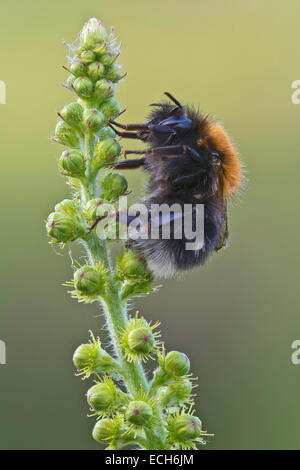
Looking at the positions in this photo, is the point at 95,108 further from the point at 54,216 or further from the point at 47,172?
the point at 47,172

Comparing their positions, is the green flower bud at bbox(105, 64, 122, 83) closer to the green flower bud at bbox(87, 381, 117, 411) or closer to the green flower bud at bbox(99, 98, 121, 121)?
the green flower bud at bbox(99, 98, 121, 121)

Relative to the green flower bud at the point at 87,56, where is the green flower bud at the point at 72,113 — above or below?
below

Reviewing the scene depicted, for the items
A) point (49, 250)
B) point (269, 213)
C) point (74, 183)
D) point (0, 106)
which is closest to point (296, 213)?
point (269, 213)

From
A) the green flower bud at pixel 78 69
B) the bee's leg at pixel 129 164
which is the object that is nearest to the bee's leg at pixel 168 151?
the bee's leg at pixel 129 164

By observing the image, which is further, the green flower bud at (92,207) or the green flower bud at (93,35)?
the green flower bud at (93,35)

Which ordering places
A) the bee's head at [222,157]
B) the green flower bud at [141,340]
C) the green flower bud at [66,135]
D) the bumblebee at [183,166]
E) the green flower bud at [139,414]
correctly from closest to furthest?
the green flower bud at [139,414], the green flower bud at [141,340], the green flower bud at [66,135], the bumblebee at [183,166], the bee's head at [222,157]

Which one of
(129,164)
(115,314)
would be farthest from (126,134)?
(115,314)

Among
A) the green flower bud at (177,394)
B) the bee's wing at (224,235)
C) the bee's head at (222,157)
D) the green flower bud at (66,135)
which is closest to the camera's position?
the green flower bud at (177,394)

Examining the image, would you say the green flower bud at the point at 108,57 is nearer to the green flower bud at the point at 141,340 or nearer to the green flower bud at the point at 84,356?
the green flower bud at the point at 141,340
